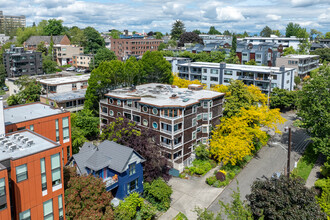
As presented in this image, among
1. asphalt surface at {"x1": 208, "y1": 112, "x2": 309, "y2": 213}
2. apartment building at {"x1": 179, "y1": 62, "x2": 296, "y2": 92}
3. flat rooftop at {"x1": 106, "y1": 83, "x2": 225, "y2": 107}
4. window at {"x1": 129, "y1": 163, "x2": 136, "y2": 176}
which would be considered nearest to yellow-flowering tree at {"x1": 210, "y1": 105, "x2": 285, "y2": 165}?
asphalt surface at {"x1": 208, "y1": 112, "x2": 309, "y2": 213}

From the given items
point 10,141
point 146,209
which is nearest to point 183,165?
A: point 146,209

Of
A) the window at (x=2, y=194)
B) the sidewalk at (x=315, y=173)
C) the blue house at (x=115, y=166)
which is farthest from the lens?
the sidewalk at (x=315, y=173)

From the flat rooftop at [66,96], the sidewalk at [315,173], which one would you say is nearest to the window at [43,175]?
the sidewalk at [315,173]

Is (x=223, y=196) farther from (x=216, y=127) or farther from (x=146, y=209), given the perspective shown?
(x=216, y=127)

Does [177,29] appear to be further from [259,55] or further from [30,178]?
[30,178]

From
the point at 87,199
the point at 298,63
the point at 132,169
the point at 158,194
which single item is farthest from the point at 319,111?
the point at 298,63

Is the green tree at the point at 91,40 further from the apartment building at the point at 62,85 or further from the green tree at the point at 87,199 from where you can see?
the green tree at the point at 87,199
